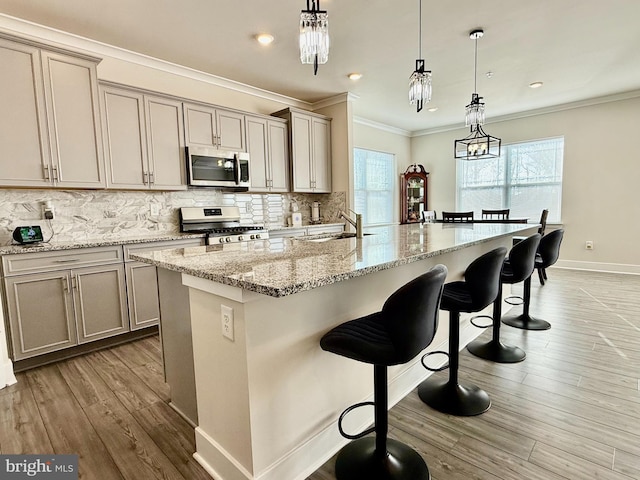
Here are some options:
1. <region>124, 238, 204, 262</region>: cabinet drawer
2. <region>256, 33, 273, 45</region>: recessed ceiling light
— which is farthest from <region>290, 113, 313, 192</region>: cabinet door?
<region>124, 238, 204, 262</region>: cabinet drawer

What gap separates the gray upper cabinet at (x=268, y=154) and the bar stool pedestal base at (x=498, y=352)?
2992mm

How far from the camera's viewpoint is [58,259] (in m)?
2.63

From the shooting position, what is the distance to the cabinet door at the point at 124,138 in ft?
10.1

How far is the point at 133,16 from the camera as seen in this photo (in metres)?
2.71

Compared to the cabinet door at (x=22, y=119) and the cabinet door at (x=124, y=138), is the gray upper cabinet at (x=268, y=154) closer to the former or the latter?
the cabinet door at (x=124, y=138)

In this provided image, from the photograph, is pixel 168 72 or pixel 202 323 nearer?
pixel 202 323

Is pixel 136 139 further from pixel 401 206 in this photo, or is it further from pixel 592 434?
pixel 401 206

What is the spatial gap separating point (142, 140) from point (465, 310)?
319 centimetres

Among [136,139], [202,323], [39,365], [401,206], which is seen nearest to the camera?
[202,323]

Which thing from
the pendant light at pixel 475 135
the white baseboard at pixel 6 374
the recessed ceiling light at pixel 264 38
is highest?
the recessed ceiling light at pixel 264 38

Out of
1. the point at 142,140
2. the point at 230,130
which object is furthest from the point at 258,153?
the point at 142,140

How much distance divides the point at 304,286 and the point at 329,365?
718mm

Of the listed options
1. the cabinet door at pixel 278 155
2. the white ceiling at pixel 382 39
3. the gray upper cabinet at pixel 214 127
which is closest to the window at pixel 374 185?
the white ceiling at pixel 382 39

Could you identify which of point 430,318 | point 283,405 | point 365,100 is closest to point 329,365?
point 283,405
